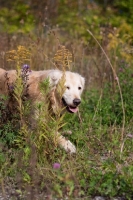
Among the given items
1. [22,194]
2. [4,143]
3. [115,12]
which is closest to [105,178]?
[22,194]

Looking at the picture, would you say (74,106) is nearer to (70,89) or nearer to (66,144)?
(70,89)

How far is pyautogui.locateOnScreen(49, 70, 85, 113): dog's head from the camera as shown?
597cm

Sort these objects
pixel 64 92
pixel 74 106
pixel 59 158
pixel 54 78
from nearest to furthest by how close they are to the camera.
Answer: pixel 59 158 → pixel 64 92 → pixel 74 106 → pixel 54 78

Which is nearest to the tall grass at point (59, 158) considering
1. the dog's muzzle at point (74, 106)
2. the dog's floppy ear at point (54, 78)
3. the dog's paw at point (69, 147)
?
the dog's paw at point (69, 147)

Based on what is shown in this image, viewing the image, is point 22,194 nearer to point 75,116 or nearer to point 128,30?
point 75,116

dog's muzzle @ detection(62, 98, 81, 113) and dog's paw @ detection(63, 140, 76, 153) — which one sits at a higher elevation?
dog's muzzle @ detection(62, 98, 81, 113)

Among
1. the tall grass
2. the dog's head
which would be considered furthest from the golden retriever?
the tall grass

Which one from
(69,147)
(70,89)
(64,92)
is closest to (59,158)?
(69,147)

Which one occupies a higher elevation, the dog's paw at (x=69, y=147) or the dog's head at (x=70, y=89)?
the dog's head at (x=70, y=89)

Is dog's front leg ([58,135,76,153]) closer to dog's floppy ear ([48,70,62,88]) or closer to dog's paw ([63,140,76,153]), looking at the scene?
dog's paw ([63,140,76,153])

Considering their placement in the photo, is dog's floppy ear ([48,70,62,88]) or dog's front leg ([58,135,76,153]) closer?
dog's front leg ([58,135,76,153])

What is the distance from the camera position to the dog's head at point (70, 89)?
597 centimetres

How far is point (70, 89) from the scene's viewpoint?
6.09 metres

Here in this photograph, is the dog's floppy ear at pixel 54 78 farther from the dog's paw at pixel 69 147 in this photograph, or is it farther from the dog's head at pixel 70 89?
the dog's paw at pixel 69 147
